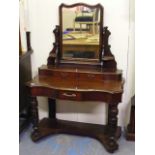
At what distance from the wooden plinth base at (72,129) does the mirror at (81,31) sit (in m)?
0.75

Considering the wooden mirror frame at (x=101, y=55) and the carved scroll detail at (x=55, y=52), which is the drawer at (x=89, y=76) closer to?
the wooden mirror frame at (x=101, y=55)

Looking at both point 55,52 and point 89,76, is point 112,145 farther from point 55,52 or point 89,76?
point 55,52

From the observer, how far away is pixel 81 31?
7.98 feet

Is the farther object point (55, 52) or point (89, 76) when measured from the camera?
point (55, 52)

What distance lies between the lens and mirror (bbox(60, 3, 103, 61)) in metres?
2.39

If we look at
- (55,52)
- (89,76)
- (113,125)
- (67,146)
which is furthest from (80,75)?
(67,146)

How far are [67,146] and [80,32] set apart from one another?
1158mm

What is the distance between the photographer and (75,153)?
2.34 meters

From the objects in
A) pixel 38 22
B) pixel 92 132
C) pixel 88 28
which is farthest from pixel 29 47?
pixel 92 132

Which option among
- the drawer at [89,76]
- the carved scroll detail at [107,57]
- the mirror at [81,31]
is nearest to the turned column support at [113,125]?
the drawer at [89,76]

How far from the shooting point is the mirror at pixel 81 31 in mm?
2387
